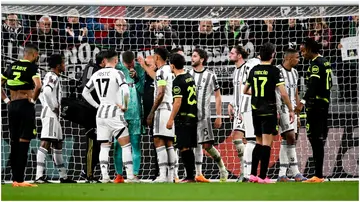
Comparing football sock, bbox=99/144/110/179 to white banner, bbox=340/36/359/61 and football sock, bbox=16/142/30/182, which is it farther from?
white banner, bbox=340/36/359/61

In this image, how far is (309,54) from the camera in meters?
13.4

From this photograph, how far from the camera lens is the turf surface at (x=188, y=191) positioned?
1106 centimetres

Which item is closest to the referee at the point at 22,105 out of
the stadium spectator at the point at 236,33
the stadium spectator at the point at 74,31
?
the stadium spectator at the point at 74,31

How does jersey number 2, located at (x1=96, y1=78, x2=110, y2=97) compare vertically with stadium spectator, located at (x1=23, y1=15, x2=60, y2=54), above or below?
below

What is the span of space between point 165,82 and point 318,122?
2.05 meters

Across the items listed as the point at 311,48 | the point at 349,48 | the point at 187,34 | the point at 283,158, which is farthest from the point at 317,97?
the point at 187,34

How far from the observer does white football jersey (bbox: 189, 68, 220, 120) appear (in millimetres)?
14305

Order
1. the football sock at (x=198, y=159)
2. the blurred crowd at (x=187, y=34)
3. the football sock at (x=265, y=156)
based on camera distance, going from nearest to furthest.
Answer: the football sock at (x=265, y=156) → the football sock at (x=198, y=159) → the blurred crowd at (x=187, y=34)

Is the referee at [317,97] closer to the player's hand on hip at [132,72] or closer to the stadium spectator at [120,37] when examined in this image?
the player's hand on hip at [132,72]

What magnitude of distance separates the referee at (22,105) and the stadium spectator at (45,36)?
267cm

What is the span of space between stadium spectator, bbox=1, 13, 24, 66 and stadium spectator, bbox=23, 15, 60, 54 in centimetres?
16

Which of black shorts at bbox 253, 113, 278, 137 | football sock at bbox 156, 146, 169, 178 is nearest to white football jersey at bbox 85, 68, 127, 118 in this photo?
football sock at bbox 156, 146, 169, 178

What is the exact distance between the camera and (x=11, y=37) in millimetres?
15742

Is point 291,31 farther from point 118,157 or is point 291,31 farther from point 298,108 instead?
point 118,157
